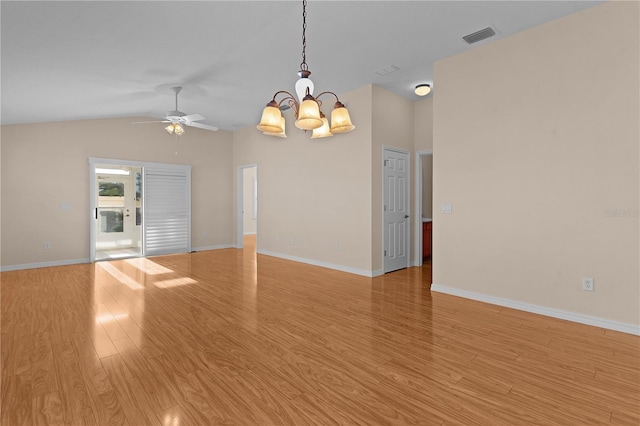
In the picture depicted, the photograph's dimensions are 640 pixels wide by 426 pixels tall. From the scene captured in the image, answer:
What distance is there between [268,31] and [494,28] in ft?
7.92

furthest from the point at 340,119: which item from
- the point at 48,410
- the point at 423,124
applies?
the point at 423,124

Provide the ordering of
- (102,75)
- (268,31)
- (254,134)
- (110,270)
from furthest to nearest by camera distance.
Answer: (254,134) < (110,270) < (102,75) < (268,31)

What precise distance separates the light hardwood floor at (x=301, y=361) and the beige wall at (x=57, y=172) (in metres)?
2.03

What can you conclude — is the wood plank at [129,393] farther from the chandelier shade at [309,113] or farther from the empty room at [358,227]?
the chandelier shade at [309,113]

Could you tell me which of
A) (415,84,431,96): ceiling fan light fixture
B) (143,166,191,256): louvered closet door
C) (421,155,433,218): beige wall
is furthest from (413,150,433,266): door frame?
(143,166,191,256): louvered closet door

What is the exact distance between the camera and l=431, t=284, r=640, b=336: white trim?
115 inches

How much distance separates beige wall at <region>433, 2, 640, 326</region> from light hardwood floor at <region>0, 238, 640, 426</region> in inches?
17.5

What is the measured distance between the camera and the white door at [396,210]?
5.32 meters

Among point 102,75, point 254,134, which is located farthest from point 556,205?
point 254,134

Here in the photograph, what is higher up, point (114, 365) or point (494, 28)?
point (494, 28)

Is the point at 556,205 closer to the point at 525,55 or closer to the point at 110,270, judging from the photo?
the point at 525,55

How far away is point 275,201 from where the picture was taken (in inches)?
272

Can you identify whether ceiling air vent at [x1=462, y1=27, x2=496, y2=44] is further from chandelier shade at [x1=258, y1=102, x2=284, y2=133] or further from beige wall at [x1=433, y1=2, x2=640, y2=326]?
chandelier shade at [x1=258, y1=102, x2=284, y2=133]

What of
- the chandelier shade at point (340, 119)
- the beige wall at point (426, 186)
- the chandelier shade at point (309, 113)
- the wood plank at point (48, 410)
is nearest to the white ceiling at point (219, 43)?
the chandelier shade at point (340, 119)
